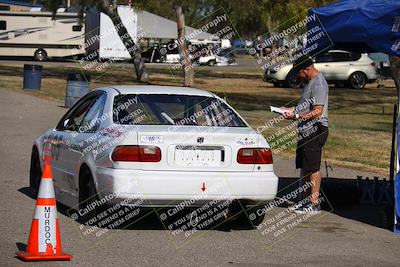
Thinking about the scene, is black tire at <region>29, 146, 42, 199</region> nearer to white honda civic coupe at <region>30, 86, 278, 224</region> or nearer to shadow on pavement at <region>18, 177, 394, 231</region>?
shadow on pavement at <region>18, 177, 394, 231</region>

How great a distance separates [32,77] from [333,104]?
10.8 m

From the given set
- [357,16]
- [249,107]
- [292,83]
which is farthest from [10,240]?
[292,83]

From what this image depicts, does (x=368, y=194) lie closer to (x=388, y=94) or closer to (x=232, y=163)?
(x=232, y=163)

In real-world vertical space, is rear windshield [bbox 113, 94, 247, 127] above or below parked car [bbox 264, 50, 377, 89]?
above

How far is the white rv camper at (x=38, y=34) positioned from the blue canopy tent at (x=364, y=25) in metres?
50.9

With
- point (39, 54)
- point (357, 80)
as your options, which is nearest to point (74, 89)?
point (357, 80)

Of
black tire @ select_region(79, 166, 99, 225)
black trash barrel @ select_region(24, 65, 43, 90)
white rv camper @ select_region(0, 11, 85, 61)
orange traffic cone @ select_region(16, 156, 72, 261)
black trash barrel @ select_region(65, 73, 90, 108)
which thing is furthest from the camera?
white rv camper @ select_region(0, 11, 85, 61)

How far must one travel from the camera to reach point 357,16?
33.3 ft

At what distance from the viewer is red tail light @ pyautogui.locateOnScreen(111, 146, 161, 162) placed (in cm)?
859

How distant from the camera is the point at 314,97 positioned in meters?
10.3

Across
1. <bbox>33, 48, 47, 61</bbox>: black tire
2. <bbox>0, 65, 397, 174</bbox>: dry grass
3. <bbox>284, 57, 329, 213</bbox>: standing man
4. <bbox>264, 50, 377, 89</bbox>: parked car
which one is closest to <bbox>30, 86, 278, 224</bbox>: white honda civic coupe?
<bbox>284, 57, 329, 213</bbox>: standing man

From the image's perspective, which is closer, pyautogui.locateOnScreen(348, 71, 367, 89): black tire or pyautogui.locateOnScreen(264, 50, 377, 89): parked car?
pyautogui.locateOnScreen(264, 50, 377, 89): parked car

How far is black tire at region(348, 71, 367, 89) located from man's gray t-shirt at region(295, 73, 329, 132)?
32892mm

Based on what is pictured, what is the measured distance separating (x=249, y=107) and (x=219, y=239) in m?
20.9
